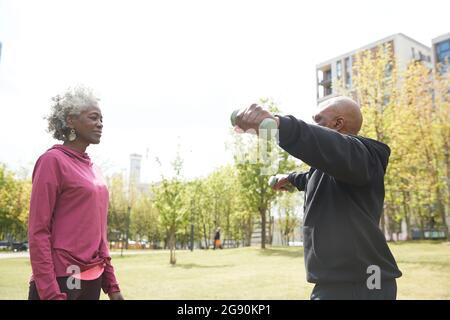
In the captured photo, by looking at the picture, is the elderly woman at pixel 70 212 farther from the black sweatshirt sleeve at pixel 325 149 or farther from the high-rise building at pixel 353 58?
the high-rise building at pixel 353 58

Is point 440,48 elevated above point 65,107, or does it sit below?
above

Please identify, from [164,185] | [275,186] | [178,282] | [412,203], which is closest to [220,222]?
[412,203]

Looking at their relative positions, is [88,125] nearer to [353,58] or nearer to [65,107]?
[65,107]

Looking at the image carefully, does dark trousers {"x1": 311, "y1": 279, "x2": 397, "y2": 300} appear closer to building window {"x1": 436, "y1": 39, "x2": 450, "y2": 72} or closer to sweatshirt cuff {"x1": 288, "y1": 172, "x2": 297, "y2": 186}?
sweatshirt cuff {"x1": 288, "y1": 172, "x2": 297, "y2": 186}

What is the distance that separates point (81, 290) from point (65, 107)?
1.18 metres

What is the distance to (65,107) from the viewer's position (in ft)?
8.64

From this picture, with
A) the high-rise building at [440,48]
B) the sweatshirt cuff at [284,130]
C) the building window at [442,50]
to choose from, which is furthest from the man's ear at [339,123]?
the building window at [442,50]

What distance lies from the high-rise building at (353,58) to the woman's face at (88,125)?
164 feet

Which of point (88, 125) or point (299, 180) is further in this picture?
point (299, 180)

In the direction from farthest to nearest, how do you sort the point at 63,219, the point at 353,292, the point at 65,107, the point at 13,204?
1. the point at 13,204
2. the point at 65,107
3. the point at 63,219
4. the point at 353,292

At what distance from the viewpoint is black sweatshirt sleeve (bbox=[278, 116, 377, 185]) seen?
1.74m

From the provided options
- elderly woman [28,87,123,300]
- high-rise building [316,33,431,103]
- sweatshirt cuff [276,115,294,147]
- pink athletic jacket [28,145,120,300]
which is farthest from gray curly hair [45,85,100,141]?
high-rise building [316,33,431,103]

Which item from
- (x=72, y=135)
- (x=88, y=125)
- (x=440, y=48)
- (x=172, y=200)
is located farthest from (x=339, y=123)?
(x=440, y=48)

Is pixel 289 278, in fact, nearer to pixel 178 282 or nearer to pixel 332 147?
pixel 178 282
